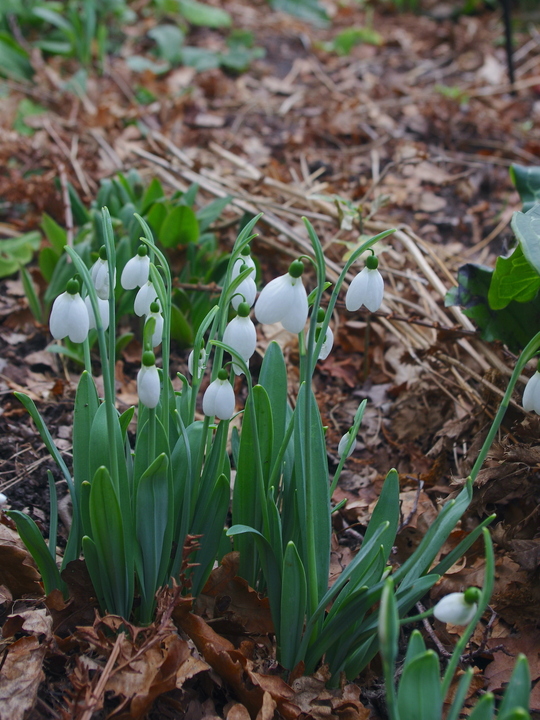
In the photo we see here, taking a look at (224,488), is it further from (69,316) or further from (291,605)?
(69,316)

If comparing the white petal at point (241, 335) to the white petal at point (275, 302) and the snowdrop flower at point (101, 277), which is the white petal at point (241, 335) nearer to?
the white petal at point (275, 302)

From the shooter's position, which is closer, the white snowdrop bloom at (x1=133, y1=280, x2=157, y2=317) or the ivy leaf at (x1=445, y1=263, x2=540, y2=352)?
the white snowdrop bloom at (x1=133, y1=280, x2=157, y2=317)

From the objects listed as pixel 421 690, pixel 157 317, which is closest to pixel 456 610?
pixel 421 690

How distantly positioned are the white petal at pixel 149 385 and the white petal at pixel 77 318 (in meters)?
0.14

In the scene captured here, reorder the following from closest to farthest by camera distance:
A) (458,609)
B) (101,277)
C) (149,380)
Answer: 1. (458,609)
2. (149,380)
3. (101,277)

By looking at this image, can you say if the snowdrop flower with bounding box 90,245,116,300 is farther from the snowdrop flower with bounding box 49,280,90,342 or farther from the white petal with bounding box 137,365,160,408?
the white petal with bounding box 137,365,160,408

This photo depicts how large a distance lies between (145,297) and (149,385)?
10.0 inches

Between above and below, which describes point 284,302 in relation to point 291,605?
above

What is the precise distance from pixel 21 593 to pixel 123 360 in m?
1.21

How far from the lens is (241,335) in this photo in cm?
118

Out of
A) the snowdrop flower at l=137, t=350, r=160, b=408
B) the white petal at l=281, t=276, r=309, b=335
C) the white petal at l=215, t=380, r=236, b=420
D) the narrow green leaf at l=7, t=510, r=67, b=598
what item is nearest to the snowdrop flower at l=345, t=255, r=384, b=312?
the white petal at l=281, t=276, r=309, b=335

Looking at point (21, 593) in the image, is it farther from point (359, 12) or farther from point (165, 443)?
point (359, 12)

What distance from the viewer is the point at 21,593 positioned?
1519mm

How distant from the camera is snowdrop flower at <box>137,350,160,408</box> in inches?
45.2
